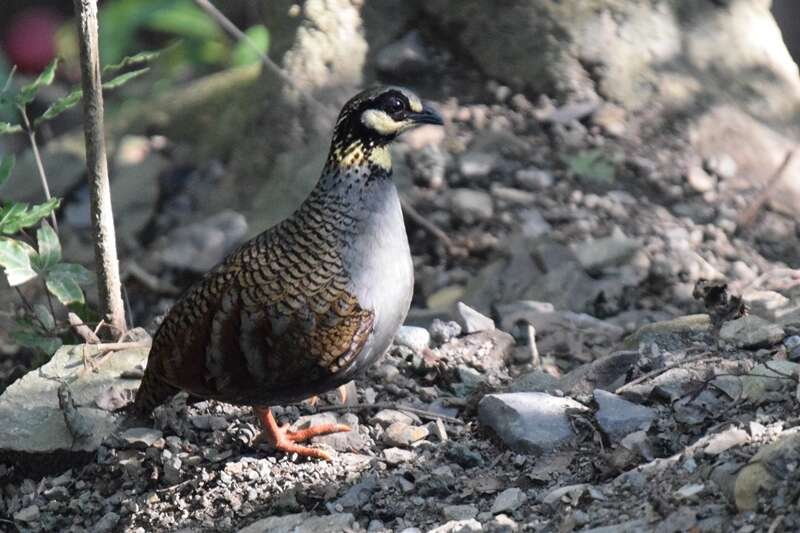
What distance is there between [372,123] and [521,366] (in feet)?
4.93

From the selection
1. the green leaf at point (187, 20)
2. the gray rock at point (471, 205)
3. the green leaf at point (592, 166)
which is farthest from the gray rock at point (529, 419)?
the green leaf at point (187, 20)

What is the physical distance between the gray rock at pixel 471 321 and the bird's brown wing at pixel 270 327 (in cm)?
117

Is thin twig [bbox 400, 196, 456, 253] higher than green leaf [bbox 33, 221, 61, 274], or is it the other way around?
green leaf [bbox 33, 221, 61, 274]

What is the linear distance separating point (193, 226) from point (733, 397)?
4.02m

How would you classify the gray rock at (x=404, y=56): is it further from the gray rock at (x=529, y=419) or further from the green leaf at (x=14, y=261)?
the gray rock at (x=529, y=419)

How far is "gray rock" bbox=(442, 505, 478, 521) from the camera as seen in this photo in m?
4.02

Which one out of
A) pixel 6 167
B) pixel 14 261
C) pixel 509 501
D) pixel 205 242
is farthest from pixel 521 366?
pixel 205 242

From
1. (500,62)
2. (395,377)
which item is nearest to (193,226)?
(500,62)

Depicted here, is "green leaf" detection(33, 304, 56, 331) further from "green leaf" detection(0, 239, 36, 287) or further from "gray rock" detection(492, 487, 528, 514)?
"gray rock" detection(492, 487, 528, 514)

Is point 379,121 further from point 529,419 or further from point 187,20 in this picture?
point 187,20

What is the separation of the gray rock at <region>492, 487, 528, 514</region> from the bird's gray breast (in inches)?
29.7

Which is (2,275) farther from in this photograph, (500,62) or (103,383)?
(500,62)

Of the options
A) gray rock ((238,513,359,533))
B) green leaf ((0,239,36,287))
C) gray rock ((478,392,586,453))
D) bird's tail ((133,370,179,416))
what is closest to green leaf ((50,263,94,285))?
green leaf ((0,239,36,287))

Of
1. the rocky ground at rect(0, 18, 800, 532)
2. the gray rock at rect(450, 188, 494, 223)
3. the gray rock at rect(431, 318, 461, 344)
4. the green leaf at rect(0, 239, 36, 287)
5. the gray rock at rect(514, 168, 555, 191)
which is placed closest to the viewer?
the rocky ground at rect(0, 18, 800, 532)
